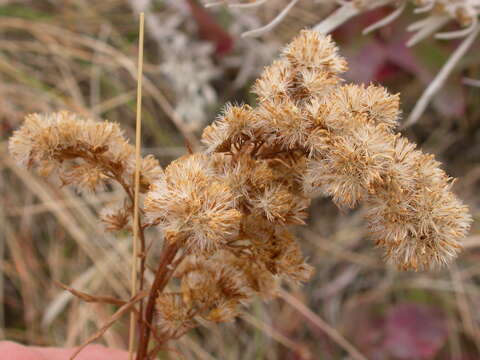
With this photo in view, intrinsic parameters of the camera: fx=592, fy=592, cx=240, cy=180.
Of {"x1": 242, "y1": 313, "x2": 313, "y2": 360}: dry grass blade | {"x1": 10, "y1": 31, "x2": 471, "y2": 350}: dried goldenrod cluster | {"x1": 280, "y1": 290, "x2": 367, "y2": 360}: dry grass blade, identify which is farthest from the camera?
{"x1": 242, "y1": 313, "x2": 313, "y2": 360}: dry grass blade

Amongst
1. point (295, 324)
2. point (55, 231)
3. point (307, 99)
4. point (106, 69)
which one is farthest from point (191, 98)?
point (307, 99)

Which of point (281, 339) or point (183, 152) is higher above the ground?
point (183, 152)

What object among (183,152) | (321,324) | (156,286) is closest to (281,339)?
(321,324)

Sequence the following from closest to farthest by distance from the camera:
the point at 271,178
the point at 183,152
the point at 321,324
Result: the point at 271,178
the point at 321,324
the point at 183,152

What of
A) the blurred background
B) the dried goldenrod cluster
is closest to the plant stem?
the dried goldenrod cluster

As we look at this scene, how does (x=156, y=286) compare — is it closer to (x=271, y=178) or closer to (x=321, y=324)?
(x=271, y=178)

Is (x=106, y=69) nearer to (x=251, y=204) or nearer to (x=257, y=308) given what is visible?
(x=257, y=308)

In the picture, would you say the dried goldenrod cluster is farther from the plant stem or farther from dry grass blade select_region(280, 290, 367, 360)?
dry grass blade select_region(280, 290, 367, 360)

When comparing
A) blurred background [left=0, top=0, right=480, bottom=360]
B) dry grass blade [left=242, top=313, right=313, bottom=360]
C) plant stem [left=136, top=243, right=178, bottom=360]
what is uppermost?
blurred background [left=0, top=0, right=480, bottom=360]
